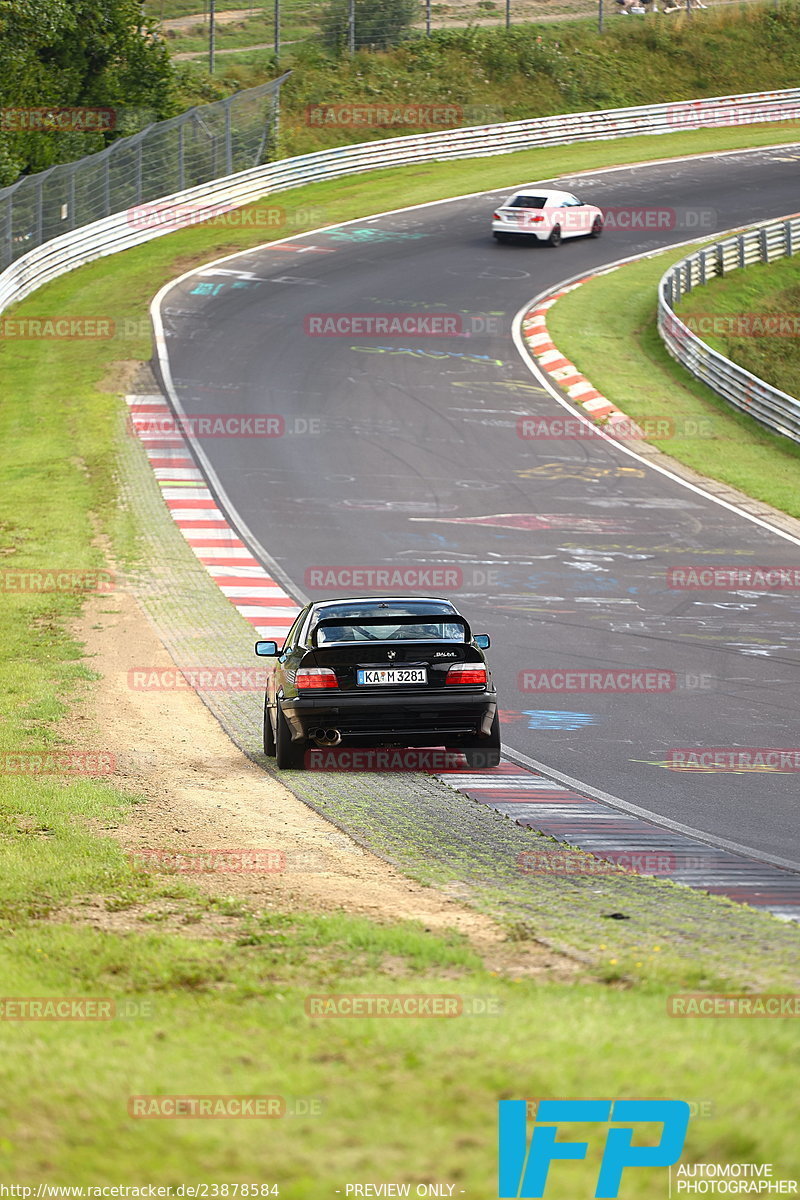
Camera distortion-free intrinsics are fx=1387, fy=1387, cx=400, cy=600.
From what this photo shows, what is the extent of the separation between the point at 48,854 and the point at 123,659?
25.3 ft

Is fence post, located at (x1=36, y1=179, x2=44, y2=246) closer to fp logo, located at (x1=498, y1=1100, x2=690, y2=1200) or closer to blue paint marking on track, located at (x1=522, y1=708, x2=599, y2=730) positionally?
blue paint marking on track, located at (x1=522, y1=708, x2=599, y2=730)

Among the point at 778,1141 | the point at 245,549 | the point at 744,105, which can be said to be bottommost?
the point at 245,549

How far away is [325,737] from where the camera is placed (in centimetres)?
1149

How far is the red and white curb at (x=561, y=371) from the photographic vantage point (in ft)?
100

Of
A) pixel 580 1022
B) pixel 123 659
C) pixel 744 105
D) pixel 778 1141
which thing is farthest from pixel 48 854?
pixel 744 105

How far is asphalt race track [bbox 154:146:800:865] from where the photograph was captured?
13.1m

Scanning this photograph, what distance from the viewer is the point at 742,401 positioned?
105 ft

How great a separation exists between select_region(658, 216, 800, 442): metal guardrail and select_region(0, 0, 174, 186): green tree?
64.3 feet

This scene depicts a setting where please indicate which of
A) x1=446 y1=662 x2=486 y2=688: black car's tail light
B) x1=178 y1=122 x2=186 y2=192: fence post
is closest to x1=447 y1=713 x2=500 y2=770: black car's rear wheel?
x1=446 y1=662 x2=486 y2=688: black car's tail light

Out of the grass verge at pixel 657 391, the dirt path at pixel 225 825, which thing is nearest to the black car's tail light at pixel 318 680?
the dirt path at pixel 225 825

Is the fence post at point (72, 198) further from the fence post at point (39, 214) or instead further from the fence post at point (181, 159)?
the fence post at point (181, 159)

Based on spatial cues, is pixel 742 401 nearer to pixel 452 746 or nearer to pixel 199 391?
pixel 199 391

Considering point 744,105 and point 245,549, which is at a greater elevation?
point 744,105

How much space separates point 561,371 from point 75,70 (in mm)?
24687
